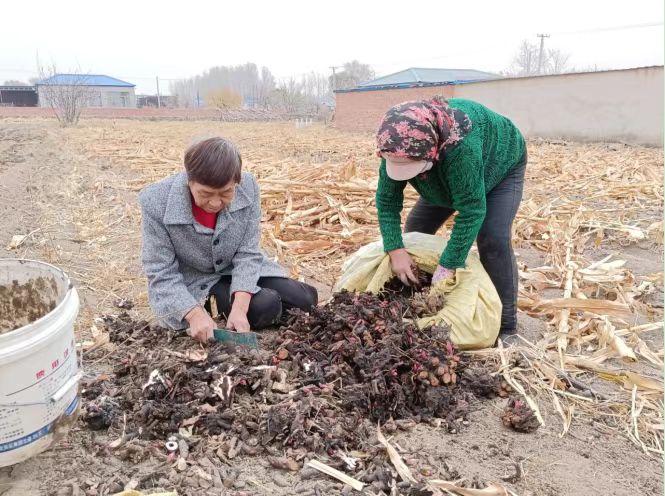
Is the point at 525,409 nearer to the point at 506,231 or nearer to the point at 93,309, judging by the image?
the point at 506,231

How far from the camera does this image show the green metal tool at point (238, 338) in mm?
2570

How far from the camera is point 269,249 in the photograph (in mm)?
4891

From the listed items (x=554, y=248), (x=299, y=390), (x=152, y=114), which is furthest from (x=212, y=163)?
(x=152, y=114)

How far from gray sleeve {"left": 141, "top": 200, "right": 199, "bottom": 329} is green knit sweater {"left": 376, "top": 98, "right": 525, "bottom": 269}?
3.78 ft

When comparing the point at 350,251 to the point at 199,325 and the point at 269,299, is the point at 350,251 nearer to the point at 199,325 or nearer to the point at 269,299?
the point at 269,299

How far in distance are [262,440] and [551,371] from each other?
146 centimetres

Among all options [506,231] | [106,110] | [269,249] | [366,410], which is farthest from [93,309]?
[106,110]

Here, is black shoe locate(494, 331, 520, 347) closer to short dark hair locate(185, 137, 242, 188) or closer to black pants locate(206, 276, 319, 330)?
black pants locate(206, 276, 319, 330)

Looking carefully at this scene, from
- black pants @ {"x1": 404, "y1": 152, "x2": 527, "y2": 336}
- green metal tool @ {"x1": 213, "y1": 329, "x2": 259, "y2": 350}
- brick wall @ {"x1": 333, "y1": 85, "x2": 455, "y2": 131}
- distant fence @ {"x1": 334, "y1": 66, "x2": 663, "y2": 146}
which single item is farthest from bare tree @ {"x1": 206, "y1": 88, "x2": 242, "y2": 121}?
green metal tool @ {"x1": 213, "y1": 329, "x2": 259, "y2": 350}

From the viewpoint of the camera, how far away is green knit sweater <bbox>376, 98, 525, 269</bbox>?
2586 millimetres

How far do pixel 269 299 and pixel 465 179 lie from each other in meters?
1.24

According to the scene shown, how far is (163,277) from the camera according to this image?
9.12ft

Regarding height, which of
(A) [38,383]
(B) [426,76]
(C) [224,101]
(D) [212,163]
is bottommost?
(A) [38,383]

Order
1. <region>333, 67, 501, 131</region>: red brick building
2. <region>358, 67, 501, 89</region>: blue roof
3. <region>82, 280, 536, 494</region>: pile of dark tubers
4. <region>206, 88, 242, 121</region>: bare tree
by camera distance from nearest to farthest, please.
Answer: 1. <region>82, 280, 536, 494</region>: pile of dark tubers
2. <region>333, 67, 501, 131</region>: red brick building
3. <region>358, 67, 501, 89</region>: blue roof
4. <region>206, 88, 242, 121</region>: bare tree
